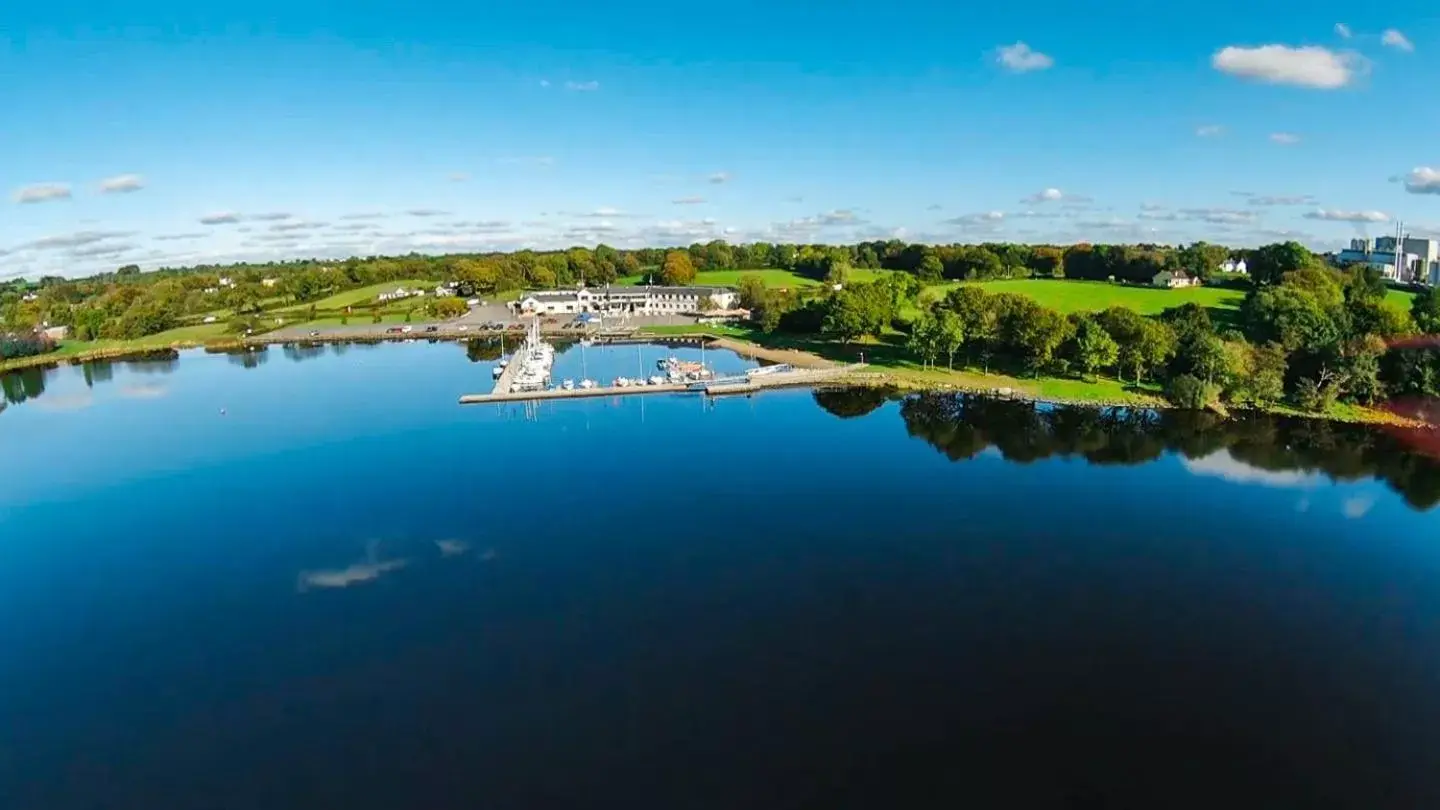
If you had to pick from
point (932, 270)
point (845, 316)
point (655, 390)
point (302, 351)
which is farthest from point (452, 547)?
point (932, 270)

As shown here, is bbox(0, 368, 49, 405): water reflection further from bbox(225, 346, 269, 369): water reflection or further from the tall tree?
the tall tree

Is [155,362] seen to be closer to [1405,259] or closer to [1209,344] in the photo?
[1209,344]

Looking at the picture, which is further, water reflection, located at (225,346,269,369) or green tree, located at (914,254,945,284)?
green tree, located at (914,254,945,284)

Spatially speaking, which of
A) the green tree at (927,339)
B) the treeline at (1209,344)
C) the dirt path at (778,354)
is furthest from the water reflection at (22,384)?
the green tree at (927,339)

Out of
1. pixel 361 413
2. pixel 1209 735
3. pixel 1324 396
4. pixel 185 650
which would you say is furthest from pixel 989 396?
pixel 185 650

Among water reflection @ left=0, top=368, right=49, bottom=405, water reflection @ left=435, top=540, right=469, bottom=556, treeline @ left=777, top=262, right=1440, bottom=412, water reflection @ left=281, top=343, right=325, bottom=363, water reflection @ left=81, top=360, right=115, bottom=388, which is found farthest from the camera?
water reflection @ left=281, top=343, right=325, bottom=363

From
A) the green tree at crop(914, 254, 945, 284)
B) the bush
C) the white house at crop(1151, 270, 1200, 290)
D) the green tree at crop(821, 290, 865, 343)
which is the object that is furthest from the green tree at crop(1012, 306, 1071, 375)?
the green tree at crop(914, 254, 945, 284)

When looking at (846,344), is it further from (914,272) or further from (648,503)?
(914,272)
